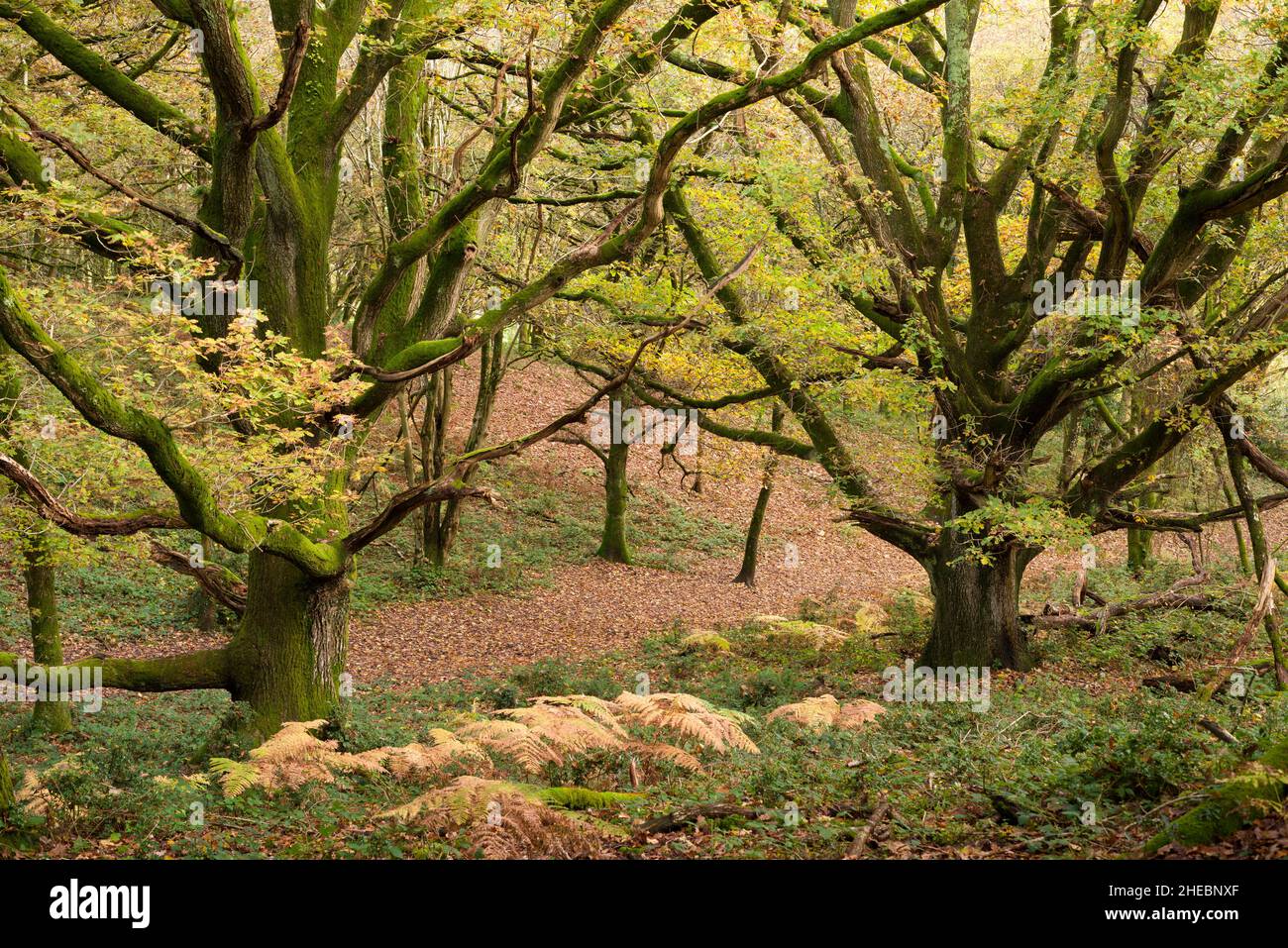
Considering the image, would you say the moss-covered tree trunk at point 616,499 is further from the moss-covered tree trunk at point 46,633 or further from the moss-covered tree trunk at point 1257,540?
the moss-covered tree trunk at point 1257,540

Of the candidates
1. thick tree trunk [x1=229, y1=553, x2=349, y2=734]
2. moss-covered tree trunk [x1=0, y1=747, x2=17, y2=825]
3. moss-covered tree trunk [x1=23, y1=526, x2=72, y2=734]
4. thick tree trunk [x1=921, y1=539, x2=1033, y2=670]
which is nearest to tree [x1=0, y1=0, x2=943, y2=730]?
thick tree trunk [x1=229, y1=553, x2=349, y2=734]

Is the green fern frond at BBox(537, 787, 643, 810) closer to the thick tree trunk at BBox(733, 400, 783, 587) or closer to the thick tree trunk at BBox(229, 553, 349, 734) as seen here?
the thick tree trunk at BBox(229, 553, 349, 734)

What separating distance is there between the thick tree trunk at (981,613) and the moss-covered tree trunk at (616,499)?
11.0 meters

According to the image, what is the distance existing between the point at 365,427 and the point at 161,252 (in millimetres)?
3511

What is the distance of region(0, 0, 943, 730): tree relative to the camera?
779cm

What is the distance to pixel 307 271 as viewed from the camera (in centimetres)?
1012

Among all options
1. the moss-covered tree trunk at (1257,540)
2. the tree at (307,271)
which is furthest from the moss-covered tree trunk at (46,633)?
the moss-covered tree trunk at (1257,540)

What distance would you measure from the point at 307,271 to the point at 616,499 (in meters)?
14.1

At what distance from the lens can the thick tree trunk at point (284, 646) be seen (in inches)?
387

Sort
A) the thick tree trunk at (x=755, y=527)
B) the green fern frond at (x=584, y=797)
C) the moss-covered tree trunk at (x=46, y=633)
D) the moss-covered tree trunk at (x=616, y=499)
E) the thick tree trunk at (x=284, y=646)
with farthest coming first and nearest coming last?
the moss-covered tree trunk at (x=616, y=499), the thick tree trunk at (x=755, y=527), the moss-covered tree trunk at (x=46, y=633), the thick tree trunk at (x=284, y=646), the green fern frond at (x=584, y=797)

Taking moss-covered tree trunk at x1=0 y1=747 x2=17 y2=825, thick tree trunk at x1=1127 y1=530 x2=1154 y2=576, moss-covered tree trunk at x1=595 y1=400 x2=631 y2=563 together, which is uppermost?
moss-covered tree trunk at x1=595 y1=400 x2=631 y2=563

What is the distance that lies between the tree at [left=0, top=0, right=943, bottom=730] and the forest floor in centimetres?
155
